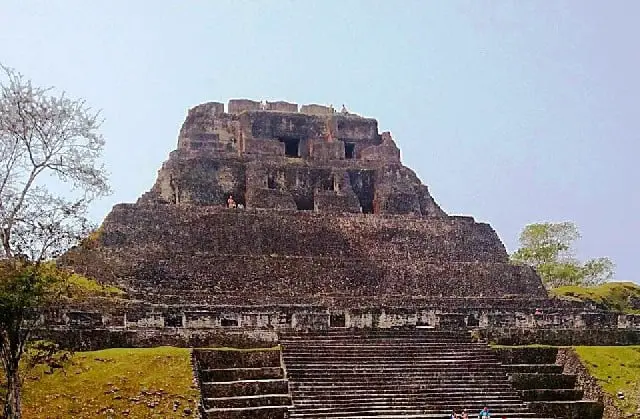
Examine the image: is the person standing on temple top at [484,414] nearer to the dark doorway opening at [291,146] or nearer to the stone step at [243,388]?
the stone step at [243,388]

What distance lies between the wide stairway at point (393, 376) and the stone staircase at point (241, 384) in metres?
0.29

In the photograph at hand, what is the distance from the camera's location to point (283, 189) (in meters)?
27.8

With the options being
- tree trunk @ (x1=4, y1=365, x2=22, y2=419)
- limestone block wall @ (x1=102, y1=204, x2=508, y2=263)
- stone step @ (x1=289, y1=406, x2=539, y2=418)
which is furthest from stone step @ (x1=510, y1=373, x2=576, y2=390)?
tree trunk @ (x1=4, y1=365, x2=22, y2=419)

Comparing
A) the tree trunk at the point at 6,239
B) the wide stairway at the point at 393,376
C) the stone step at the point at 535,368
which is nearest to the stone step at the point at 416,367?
the wide stairway at the point at 393,376

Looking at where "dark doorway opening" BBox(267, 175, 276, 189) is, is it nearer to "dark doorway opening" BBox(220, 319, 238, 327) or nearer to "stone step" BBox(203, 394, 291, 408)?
"dark doorway opening" BBox(220, 319, 238, 327)

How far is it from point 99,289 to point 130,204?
5.19 meters

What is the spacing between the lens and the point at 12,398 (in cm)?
1163

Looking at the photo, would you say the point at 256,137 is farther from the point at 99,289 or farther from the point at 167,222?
the point at 99,289

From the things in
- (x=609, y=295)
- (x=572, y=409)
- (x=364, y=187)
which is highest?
(x=364, y=187)

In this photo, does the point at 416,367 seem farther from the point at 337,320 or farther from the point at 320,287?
the point at 320,287

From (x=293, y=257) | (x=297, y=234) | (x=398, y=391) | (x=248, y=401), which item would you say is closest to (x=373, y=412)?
(x=398, y=391)

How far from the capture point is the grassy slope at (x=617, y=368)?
15188 millimetres

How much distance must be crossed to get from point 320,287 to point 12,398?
34.1ft

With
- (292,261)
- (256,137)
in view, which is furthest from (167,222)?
(256,137)
